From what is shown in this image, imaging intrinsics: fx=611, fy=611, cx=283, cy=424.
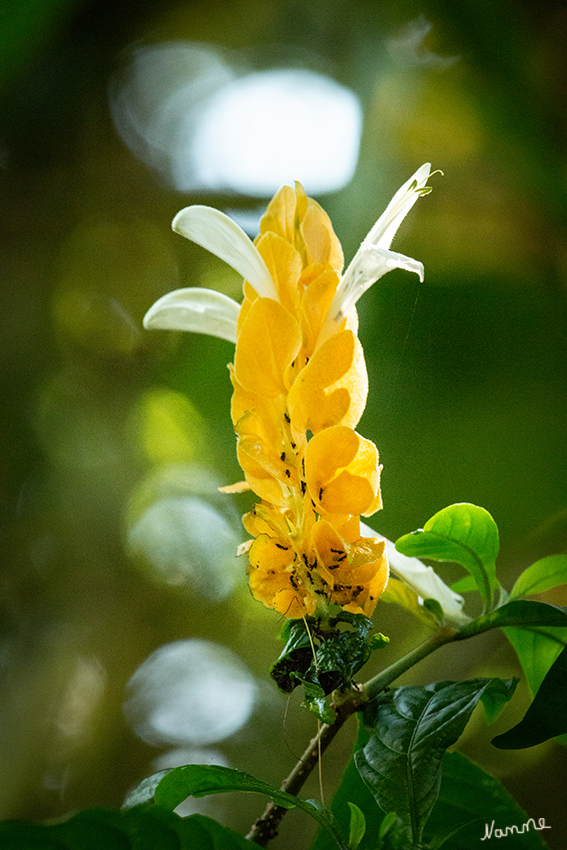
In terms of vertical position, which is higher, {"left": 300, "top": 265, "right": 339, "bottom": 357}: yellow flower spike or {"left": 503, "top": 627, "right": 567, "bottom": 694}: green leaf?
{"left": 300, "top": 265, "right": 339, "bottom": 357}: yellow flower spike

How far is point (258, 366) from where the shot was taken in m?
0.28

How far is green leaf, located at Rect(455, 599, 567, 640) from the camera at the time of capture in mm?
333

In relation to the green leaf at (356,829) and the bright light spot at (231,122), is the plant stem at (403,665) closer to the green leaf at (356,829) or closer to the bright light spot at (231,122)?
the green leaf at (356,829)

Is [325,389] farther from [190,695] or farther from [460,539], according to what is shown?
[190,695]

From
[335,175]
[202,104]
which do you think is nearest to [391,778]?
[335,175]

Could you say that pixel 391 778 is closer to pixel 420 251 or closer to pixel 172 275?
pixel 420 251

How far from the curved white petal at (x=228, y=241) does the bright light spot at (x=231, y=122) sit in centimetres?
73

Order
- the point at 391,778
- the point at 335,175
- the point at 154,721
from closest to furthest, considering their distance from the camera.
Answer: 1. the point at 391,778
2. the point at 335,175
3. the point at 154,721

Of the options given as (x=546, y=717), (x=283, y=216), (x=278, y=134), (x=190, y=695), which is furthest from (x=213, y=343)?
(x=546, y=717)

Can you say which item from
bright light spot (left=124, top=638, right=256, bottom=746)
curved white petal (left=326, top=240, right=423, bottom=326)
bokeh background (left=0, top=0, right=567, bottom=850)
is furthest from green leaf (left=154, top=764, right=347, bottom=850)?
Result: bright light spot (left=124, top=638, right=256, bottom=746)

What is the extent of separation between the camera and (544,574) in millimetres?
373

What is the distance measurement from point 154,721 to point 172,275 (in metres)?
0.86

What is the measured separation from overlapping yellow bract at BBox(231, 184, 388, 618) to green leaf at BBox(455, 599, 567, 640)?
0.09m

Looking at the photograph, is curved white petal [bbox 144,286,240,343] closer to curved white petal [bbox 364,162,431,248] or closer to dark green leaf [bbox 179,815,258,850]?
curved white petal [bbox 364,162,431,248]
